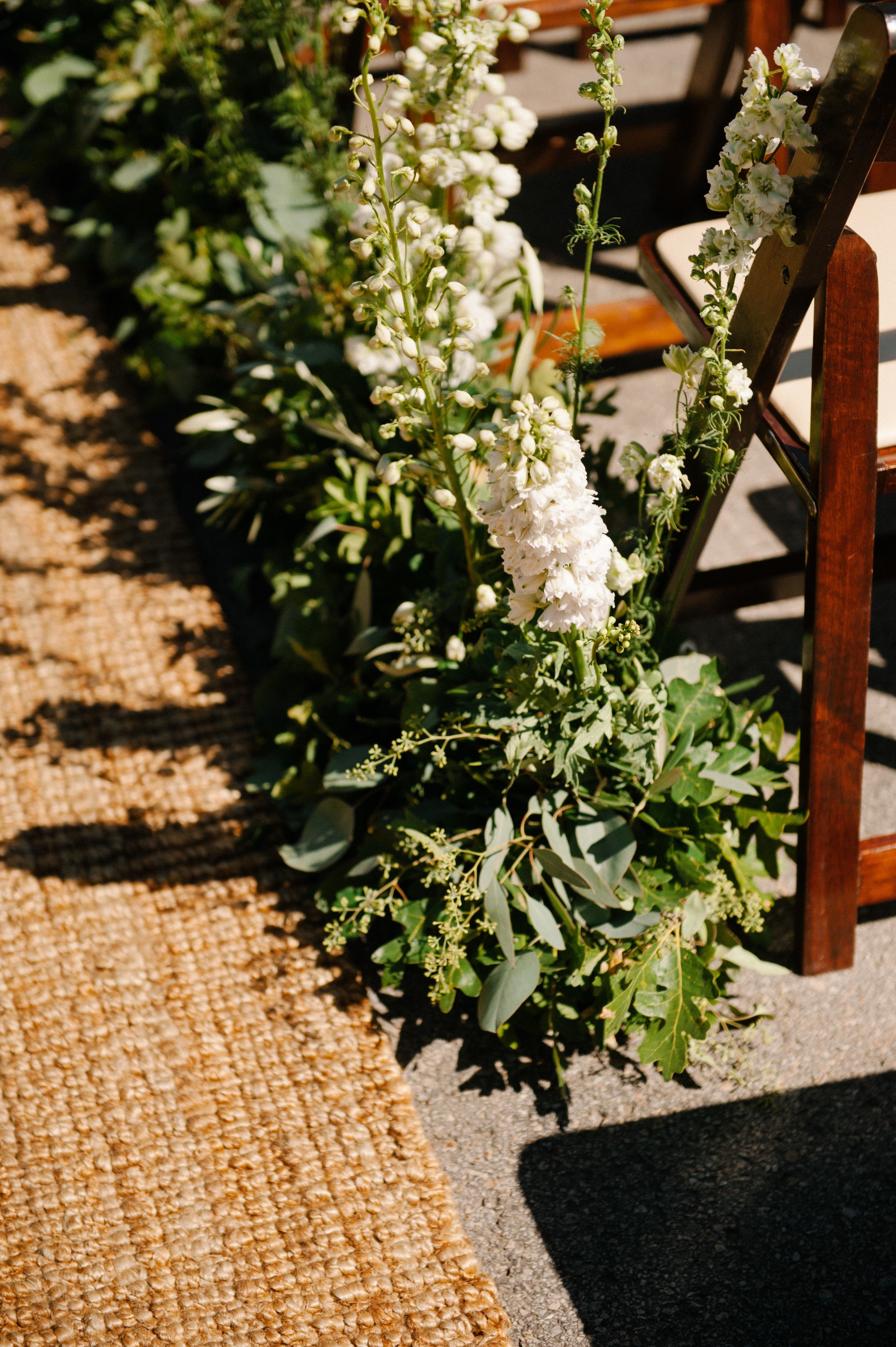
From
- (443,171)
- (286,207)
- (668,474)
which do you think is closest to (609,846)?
(668,474)

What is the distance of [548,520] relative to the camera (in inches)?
31.3

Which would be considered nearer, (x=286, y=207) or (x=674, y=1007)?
(x=674, y=1007)

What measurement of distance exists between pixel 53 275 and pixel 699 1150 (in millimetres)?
2266

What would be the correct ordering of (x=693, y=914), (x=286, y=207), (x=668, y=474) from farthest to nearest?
(x=286, y=207)
(x=693, y=914)
(x=668, y=474)

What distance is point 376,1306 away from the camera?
1009 millimetres

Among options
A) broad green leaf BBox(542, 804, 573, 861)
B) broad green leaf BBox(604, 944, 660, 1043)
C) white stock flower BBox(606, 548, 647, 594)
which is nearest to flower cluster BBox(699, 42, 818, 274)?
white stock flower BBox(606, 548, 647, 594)

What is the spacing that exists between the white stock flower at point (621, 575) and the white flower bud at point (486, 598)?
4.6 inches

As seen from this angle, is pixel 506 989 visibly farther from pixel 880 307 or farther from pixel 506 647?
pixel 880 307

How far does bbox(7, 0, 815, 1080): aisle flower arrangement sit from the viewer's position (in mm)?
862

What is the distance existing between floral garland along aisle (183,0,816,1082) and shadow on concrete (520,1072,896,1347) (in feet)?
0.39

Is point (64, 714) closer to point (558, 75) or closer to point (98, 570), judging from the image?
point (98, 570)

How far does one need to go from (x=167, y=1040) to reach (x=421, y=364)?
2.71 feet

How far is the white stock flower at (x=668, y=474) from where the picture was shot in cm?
90

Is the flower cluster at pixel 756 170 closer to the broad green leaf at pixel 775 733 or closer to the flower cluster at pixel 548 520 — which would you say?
the flower cluster at pixel 548 520
